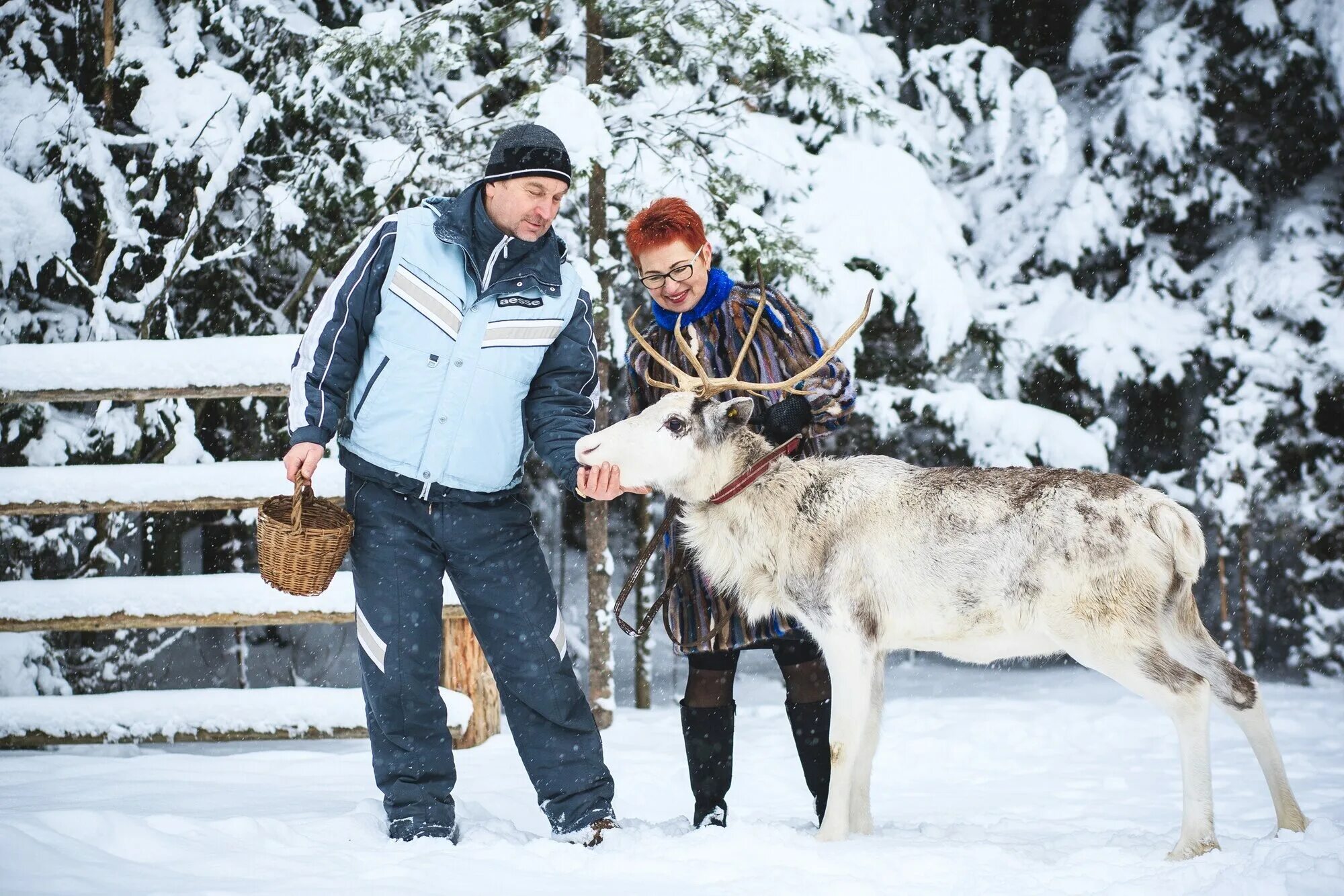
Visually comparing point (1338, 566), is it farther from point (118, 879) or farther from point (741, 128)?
point (118, 879)

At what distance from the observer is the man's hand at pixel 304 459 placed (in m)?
3.13

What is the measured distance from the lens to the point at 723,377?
3.68 metres

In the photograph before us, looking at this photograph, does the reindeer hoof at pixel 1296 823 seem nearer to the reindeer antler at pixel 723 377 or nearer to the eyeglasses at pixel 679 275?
the reindeer antler at pixel 723 377

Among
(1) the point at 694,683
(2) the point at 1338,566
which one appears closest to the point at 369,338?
(1) the point at 694,683

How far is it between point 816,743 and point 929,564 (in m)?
0.81

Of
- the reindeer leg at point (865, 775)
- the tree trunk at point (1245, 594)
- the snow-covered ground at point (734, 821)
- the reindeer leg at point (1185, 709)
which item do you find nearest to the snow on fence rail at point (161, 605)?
the snow-covered ground at point (734, 821)

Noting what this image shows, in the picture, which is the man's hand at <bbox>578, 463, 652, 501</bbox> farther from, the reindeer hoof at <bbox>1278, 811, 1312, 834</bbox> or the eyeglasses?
the reindeer hoof at <bbox>1278, 811, 1312, 834</bbox>

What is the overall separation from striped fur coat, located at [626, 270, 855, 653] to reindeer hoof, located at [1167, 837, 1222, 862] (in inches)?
52.9

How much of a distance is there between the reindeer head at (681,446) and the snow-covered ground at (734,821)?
116 centimetres

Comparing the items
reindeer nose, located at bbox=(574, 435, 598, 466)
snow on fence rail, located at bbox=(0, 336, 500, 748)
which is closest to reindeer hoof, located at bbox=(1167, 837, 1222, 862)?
reindeer nose, located at bbox=(574, 435, 598, 466)

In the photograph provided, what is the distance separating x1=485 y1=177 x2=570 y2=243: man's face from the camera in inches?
130

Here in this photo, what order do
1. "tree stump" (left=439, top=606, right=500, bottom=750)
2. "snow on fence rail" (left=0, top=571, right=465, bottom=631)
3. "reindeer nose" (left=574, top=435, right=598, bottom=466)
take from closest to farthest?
"reindeer nose" (left=574, top=435, right=598, bottom=466)
"snow on fence rail" (left=0, top=571, right=465, bottom=631)
"tree stump" (left=439, top=606, right=500, bottom=750)

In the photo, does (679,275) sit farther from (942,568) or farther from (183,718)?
(183,718)

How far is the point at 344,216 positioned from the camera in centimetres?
688
